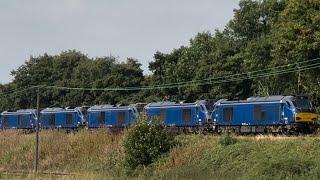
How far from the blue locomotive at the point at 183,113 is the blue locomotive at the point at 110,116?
3.49 m

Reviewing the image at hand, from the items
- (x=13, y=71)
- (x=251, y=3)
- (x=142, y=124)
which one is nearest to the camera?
(x=142, y=124)

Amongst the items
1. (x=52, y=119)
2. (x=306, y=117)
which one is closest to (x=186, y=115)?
(x=306, y=117)

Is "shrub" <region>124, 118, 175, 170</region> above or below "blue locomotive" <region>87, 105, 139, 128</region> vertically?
below

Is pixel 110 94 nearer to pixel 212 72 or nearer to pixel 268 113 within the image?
pixel 212 72

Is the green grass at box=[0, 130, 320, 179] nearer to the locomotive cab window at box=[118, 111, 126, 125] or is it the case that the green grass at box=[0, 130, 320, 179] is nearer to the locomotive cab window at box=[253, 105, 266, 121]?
the locomotive cab window at box=[253, 105, 266, 121]

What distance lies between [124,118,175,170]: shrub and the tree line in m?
14.4

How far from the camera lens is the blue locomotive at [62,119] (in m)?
64.6

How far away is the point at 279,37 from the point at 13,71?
211 ft

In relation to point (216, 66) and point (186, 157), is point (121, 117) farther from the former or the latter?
point (186, 157)

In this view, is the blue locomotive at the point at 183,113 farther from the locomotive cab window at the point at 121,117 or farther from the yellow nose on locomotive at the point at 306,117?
the yellow nose on locomotive at the point at 306,117

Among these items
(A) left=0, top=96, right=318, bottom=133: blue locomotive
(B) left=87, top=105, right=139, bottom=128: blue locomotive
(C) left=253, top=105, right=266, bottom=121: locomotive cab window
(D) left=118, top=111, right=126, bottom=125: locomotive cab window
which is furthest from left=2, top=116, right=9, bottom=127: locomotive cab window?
(C) left=253, top=105, right=266, bottom=121: locomotive cab window

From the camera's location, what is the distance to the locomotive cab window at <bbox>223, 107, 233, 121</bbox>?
47.3 metres

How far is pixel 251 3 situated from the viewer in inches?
2630

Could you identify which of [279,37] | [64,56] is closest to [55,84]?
[64,56]
